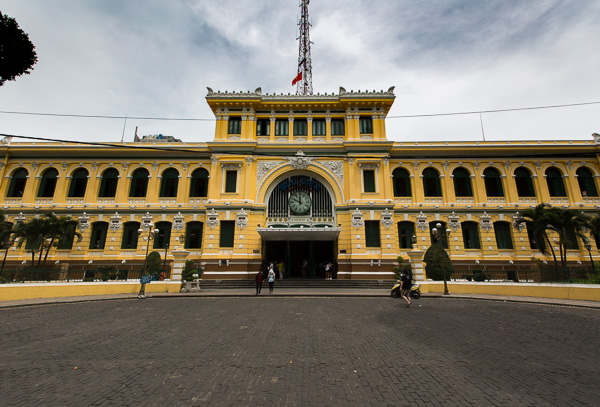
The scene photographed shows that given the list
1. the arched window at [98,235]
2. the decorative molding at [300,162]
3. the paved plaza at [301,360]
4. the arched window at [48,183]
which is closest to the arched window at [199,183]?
the arched window at [98,235]

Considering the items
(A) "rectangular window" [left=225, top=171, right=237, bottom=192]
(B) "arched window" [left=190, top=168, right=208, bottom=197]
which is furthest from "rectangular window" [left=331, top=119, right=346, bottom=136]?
(B) "arched window" [left=190, top=168, right=208, bottom=197]

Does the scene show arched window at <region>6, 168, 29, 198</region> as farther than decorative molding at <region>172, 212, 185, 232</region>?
Yes

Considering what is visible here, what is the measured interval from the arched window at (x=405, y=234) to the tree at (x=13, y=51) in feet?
87.7

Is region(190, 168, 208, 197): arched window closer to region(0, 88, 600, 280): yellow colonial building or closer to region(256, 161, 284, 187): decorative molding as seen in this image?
region(0, 88, 600, 280): yellow colonial building

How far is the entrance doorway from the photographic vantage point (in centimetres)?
2528

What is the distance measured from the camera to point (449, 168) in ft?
88.7

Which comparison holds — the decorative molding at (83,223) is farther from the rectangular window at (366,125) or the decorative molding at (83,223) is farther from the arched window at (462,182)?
the arched window at (462,182)

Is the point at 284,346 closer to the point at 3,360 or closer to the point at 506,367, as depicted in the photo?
the point at 506,367

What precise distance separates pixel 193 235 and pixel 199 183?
17.3 ft

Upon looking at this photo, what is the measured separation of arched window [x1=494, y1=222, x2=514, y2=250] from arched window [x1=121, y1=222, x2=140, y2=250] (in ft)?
110

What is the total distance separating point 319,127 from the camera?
27.0 meters

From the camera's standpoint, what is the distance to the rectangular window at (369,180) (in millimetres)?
25172

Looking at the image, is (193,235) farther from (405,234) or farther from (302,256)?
(405,234)

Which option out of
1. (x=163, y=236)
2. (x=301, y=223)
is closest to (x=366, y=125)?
(x=301, y=223)
